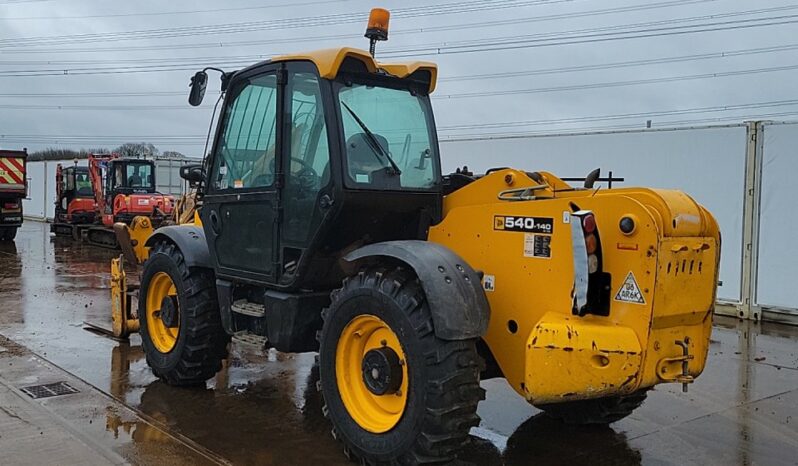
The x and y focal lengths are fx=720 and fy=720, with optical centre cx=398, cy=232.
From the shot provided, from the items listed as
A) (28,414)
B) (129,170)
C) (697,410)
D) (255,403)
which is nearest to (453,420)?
(255,403)

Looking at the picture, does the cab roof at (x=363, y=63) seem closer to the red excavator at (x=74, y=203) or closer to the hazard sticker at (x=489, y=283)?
the hazard sticker at (x=489, y=283)

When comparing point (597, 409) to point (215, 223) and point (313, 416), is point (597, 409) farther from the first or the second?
point (215, 223)

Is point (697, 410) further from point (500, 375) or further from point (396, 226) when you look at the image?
point (396, 226)

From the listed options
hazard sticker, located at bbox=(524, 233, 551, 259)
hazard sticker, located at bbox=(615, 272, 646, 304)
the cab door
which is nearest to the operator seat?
the cab door

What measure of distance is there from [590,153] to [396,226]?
726 centimetres

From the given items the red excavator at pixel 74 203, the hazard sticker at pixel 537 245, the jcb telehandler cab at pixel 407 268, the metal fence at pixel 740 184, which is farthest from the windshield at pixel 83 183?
the hazard sticker at pixel 537 245

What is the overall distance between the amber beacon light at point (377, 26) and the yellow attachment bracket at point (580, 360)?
2.55m

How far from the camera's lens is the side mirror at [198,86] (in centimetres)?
538

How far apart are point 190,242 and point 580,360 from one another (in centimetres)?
350

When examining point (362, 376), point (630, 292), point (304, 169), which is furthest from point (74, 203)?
point (630, 292)

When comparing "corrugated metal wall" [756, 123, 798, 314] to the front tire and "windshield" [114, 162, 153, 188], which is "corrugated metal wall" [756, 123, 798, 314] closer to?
the front tire

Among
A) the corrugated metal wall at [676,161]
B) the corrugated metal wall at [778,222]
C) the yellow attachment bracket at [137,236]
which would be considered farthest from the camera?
the corrugated metal wall at [676,161]

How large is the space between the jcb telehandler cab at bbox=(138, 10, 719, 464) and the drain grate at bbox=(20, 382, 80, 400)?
0.73 metres

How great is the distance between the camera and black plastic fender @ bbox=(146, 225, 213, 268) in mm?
5738
